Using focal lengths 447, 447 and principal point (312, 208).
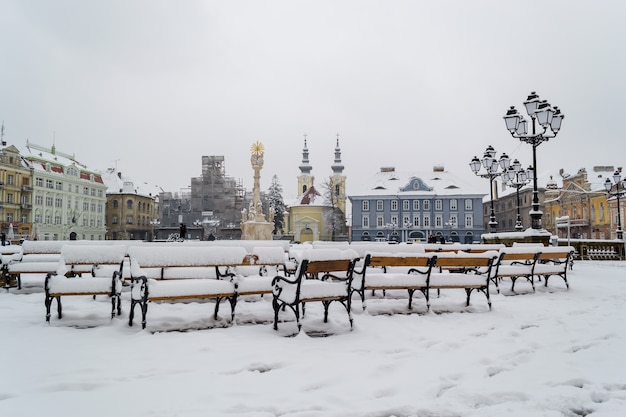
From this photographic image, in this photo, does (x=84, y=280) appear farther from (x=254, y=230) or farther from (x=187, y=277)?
(x=254, y=230)

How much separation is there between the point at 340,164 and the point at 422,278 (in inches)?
3420

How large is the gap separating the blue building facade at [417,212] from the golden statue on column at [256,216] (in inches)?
1460

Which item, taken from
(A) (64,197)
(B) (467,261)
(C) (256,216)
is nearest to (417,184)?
(C) (256,216)

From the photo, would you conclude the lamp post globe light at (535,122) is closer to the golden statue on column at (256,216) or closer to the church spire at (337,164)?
the golden statue on column at (256,216)

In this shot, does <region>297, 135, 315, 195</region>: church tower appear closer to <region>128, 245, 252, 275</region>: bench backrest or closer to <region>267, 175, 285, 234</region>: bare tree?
<region>267, 175, 285, 234</region>: bare tree

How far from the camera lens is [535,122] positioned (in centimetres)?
1555

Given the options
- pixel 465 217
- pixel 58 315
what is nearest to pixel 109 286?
pixel 58 315

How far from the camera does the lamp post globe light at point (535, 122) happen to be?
48.4 feet

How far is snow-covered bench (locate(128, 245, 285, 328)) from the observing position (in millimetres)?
5918

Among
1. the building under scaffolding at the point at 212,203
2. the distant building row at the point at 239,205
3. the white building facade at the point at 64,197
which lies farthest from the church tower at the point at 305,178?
the white building facade at the point at 64,197

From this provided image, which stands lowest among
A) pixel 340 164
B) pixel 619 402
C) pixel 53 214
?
pixel 619 402

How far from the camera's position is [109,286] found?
6371mm

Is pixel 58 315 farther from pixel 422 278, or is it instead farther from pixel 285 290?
pixel 422 278

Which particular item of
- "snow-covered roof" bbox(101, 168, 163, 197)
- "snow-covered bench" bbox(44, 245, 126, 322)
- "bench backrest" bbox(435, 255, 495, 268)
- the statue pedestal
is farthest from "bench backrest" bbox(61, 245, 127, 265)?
"snow-covered roof" bbox(101, 168, 163, 197)
